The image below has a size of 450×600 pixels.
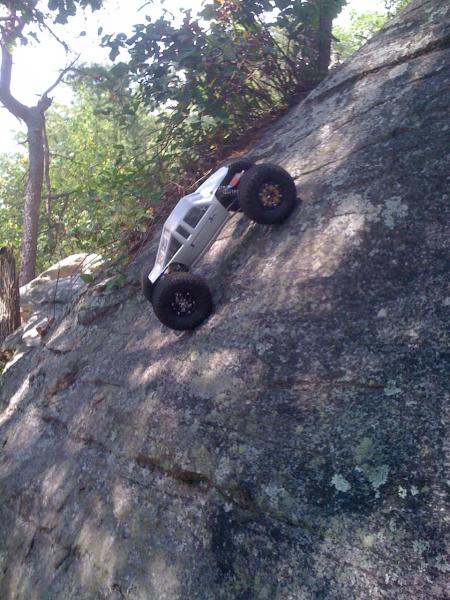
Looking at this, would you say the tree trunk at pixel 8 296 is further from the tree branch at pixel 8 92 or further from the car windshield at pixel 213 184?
the car windshield at pixel 213 184

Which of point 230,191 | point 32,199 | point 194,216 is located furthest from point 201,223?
point 32,199

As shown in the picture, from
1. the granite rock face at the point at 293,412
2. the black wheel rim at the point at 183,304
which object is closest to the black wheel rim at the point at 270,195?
the granite rock face at the point at 293,412

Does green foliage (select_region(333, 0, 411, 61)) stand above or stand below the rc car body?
below

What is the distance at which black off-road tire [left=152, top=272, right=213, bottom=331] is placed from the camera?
4.07m

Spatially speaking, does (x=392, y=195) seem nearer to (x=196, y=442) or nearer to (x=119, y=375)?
(x=196, y=442)

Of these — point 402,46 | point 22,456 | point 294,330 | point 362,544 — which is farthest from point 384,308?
point 22,456

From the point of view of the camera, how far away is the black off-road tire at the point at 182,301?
13.4 feet

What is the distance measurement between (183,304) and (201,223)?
69 cm

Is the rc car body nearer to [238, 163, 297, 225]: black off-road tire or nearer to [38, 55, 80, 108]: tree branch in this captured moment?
[238, 163, 297, 225]: black off-road tire

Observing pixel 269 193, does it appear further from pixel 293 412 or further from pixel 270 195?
pixel 293 412

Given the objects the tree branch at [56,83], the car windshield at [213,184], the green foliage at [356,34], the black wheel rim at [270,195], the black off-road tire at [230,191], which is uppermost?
the tree branch at [56,83]

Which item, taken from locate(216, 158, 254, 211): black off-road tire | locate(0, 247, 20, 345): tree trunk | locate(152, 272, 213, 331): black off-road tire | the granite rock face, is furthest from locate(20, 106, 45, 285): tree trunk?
locate(152, 272, 213, 331): black off-road tire

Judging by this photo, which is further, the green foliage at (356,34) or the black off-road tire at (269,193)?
the green foliage at (356,34)

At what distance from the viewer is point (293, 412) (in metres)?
2.96
